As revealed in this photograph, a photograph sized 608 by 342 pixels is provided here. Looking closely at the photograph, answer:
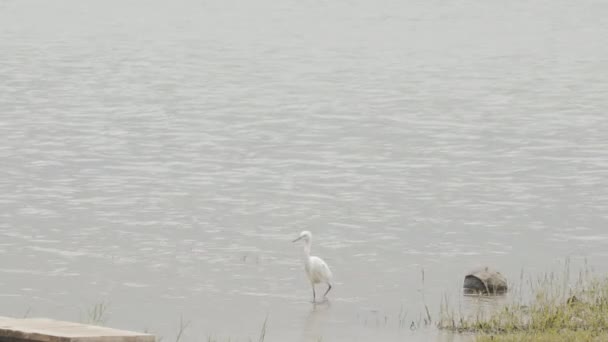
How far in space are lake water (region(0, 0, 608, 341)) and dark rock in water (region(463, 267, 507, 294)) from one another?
0.26m

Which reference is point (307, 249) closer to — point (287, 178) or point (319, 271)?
point (319, 271)

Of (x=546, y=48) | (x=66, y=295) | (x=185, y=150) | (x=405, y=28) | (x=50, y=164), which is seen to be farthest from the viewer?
(x=405, y=28)

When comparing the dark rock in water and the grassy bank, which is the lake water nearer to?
the dark rock in water

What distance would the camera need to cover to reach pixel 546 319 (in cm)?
1131

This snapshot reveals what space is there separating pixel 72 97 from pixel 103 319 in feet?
65.0

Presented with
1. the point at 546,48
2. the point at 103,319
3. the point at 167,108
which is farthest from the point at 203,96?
the point at 103,319

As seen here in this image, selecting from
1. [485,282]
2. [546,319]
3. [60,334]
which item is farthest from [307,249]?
[60,334]

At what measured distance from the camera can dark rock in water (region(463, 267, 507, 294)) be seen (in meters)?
14.2

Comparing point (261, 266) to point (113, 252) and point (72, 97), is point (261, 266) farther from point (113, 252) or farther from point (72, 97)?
point (72, 97)

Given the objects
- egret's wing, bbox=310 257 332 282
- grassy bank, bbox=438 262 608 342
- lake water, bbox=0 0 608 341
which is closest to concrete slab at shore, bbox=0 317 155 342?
grassy bank, bbox=438 262 608 342

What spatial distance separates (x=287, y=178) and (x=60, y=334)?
14.2 meters

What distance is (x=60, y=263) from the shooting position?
51.8ft

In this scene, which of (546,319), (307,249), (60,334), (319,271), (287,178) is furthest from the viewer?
(287,178)

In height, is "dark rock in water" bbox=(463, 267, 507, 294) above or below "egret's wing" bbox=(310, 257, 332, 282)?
below
